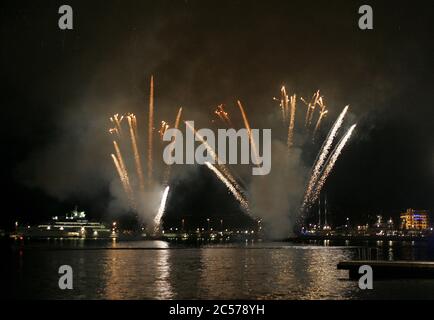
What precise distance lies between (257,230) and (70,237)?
6862 cm

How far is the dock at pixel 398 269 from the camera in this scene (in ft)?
163

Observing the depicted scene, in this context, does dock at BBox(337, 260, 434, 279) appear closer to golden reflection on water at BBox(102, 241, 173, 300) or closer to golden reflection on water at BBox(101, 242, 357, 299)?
golden reflection on water at BBox(101, 242, 357, 299)

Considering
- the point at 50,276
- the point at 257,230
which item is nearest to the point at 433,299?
the point at 50,276

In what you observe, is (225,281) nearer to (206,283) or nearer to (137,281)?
(206,283)

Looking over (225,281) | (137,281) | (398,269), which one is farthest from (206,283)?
(398,269)

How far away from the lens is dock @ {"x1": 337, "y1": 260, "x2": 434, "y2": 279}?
49688 millimetres

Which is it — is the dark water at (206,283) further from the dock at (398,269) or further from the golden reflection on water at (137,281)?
the dock at (398,269)

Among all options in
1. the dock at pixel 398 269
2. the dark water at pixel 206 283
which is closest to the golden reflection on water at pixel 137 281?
the dark water at pixel 206 283

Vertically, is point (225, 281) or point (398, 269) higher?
point (398, 269)

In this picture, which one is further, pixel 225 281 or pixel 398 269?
pixel 398 269

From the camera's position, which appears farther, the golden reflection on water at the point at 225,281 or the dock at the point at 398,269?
the dock at the point at 398,269

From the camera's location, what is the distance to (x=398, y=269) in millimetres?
50469
